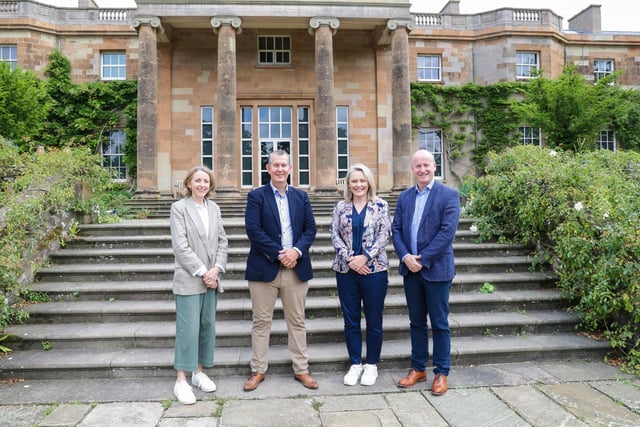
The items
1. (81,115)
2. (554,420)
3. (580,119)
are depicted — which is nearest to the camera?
(554,420)

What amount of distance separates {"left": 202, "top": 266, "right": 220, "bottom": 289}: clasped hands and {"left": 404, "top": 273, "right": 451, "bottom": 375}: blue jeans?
67.4 inches

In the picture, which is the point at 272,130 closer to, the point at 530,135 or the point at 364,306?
the point at 530,135

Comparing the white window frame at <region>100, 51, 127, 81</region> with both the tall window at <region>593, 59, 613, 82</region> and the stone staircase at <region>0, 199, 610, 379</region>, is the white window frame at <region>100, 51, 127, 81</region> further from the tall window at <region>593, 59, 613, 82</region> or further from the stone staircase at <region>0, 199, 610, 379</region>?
the tall window at <region>593, 59, 613, 82</region>

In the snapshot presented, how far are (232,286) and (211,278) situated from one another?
1.71 metres

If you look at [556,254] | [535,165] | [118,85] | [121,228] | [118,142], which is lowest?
[556,254]

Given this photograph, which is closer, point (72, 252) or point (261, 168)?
point (72, 252)

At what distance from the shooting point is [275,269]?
376cm

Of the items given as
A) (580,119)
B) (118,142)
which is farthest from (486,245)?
(118,142)

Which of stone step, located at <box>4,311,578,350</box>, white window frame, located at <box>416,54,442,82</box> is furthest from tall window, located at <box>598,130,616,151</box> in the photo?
stone step, located at <box>4,311,578,350</box>

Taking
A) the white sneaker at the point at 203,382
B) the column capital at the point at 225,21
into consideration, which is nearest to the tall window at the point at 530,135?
the column capital at the point at 225,21

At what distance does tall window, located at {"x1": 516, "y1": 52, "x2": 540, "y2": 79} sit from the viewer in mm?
18344

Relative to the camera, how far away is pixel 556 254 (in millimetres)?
5609

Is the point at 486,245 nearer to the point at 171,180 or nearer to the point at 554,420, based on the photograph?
the point at 554,420

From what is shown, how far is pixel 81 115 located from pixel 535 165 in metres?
16.2
